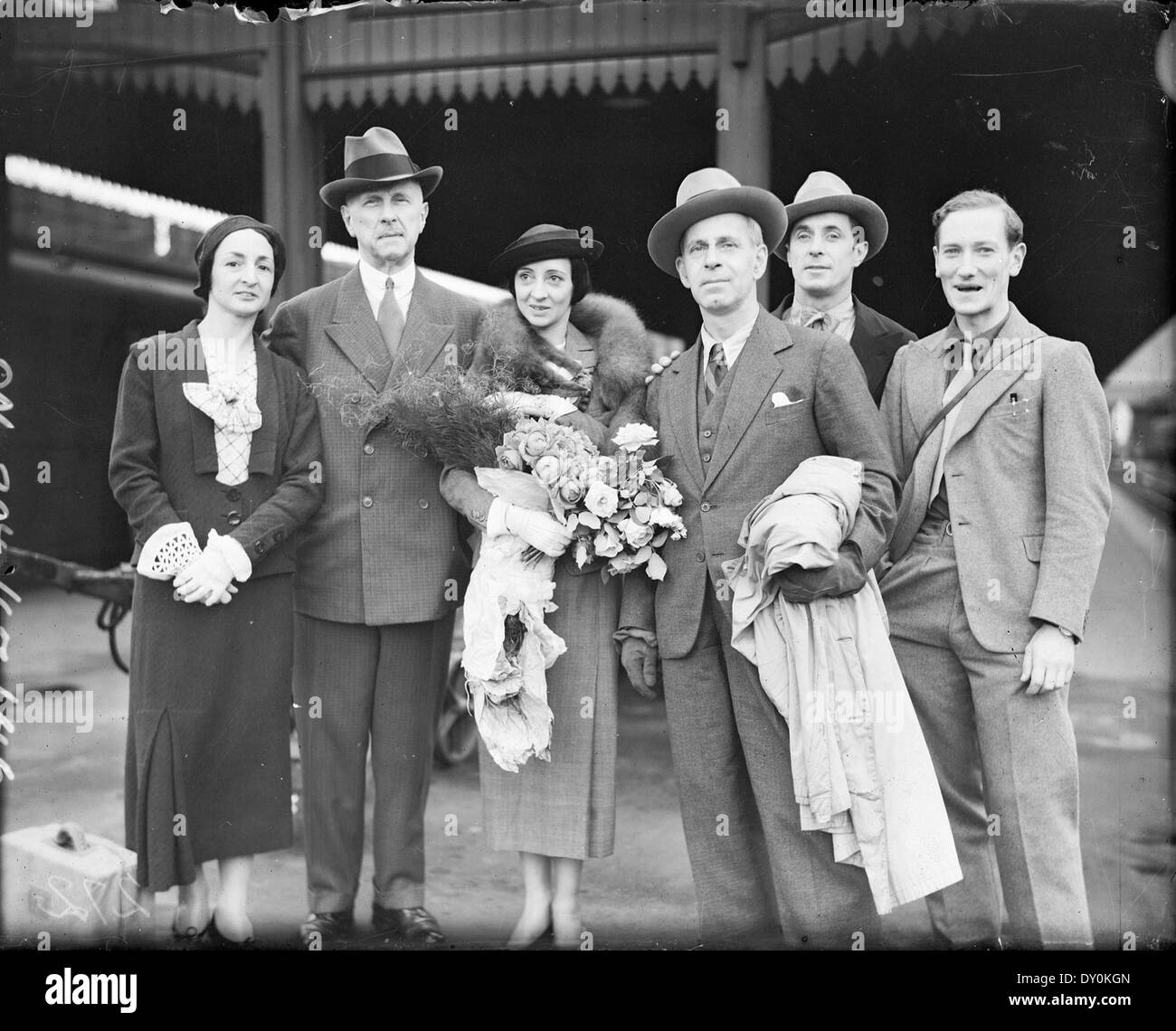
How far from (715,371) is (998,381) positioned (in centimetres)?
100

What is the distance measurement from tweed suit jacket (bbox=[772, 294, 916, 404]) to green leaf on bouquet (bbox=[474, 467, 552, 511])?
1.30 meters

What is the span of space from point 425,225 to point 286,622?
1657 millimetres

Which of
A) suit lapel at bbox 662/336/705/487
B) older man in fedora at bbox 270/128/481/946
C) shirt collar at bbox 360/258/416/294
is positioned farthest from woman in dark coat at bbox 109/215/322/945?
suit lapel at bbox 662/336/705/487

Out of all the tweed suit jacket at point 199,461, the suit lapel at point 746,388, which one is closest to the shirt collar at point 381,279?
the tweed suit jacket at point 199,461

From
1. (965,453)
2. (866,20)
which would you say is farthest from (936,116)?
(965,453)

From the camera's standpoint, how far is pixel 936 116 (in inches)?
181

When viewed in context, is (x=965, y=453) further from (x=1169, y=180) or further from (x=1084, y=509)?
(x=1169, y=180)

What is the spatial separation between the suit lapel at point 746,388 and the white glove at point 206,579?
1.76 metres

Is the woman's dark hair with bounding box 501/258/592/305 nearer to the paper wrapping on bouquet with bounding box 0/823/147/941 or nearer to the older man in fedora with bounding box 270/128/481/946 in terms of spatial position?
the older man in fedora with bounding box 270/128/481/946

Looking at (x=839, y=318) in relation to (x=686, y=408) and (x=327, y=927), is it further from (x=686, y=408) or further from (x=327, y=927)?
(x=327, y=927)

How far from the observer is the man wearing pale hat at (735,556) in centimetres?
401

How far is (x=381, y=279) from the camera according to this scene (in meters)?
4.47

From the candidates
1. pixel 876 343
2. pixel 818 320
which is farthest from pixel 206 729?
pixel 876 343

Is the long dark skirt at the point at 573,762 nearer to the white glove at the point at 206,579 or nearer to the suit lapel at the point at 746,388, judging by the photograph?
the suit lapel at the point at 746,388
